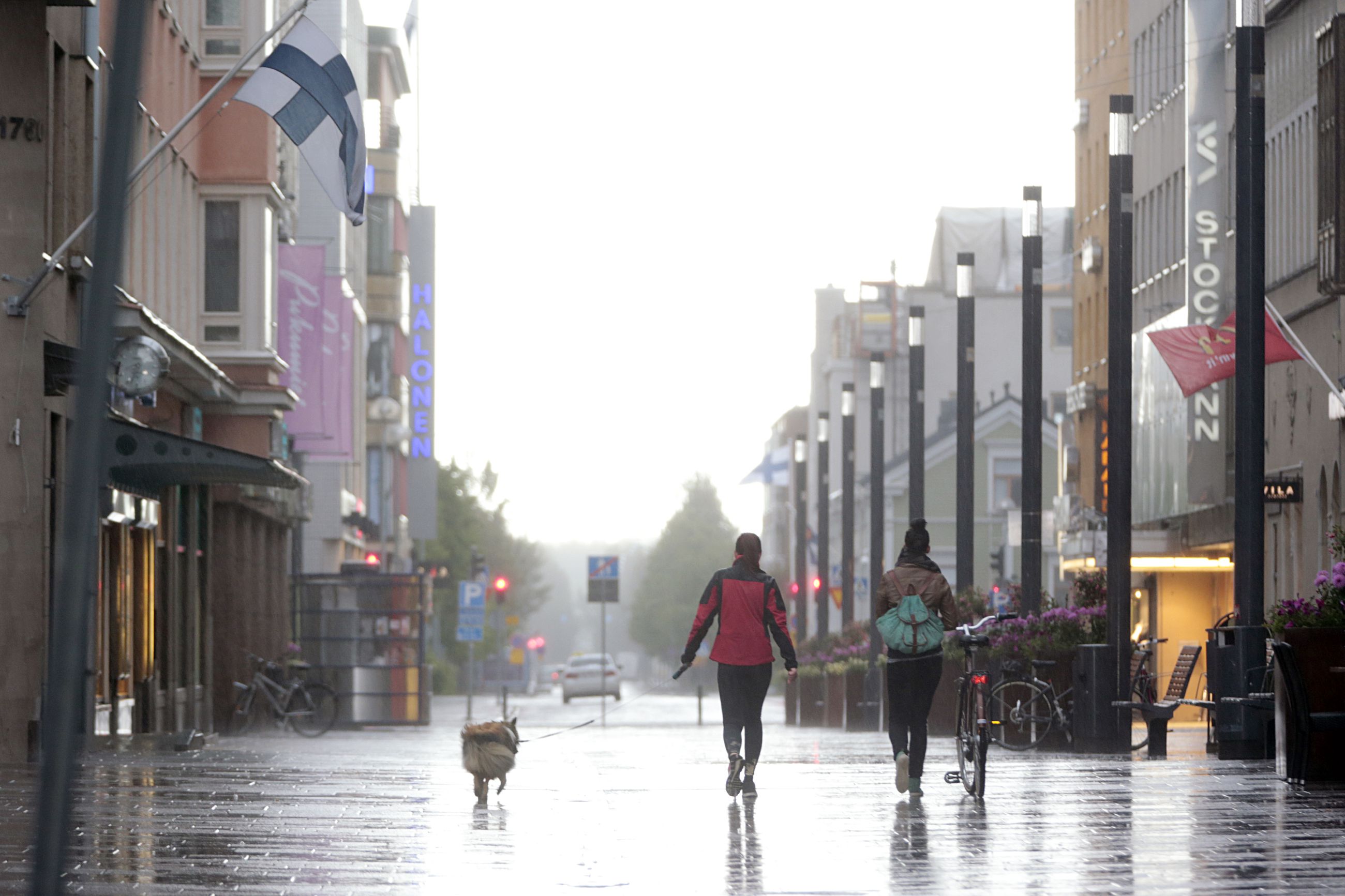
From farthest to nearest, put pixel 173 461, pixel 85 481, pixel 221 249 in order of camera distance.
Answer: pixel 221 249, pixel 173 461, pixel 85 481

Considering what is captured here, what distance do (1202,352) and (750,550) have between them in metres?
16.5

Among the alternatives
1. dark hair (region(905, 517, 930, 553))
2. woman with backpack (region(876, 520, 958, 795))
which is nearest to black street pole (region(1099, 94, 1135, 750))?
dark hair (region(905, 517, 930, 553))

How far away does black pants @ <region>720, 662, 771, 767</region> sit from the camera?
51.2ft

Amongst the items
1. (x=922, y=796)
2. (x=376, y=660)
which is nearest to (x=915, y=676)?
(x=922, y=796)

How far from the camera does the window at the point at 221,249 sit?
31.3m

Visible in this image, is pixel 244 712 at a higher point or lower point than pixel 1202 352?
Result: lower

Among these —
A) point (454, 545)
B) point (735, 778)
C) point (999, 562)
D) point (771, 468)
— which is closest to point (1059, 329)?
point (771, 468)

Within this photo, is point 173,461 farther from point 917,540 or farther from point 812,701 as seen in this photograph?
point 812,701

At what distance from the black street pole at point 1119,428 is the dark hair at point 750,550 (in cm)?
624

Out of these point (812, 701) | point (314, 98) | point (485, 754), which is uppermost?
point (314, 98)

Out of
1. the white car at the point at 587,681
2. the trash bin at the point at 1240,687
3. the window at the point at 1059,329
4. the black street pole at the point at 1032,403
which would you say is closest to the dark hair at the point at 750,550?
the trash bin at the point at 1240,687

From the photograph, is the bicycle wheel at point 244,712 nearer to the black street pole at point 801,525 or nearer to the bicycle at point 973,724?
the bicycle at point 973,724

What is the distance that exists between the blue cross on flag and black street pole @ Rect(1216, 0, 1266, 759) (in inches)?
3791

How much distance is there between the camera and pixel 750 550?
52.6 ft
